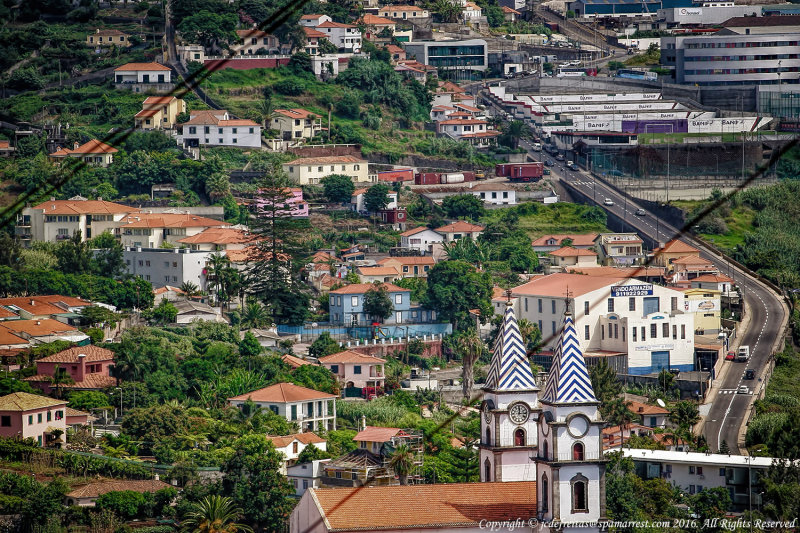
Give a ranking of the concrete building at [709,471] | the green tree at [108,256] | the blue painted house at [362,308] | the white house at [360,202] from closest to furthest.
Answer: the concrete building at [709,471] < the blue painted house at [362,308] < the green tree at [108,256] < the white house at [360,202]

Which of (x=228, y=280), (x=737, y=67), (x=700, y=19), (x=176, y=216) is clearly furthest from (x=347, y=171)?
(x=700, y=19)

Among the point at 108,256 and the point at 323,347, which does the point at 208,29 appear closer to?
the point at 108,256

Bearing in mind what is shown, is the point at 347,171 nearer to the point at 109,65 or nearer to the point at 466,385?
the point at 109,65

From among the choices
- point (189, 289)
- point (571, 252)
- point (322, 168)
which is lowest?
point (189, 289)

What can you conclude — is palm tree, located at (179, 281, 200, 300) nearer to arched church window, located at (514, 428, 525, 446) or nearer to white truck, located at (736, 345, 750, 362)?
white truck, located at (736, 345, 750, 362)

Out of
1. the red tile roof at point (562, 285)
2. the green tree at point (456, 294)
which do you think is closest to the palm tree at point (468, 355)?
the red tile roof at point (562, 285)

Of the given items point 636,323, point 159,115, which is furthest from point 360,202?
point 636,323

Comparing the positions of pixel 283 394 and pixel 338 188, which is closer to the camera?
pixel 283 394

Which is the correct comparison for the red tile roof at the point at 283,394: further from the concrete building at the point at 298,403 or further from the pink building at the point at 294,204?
the pink building at the point at 294,204
